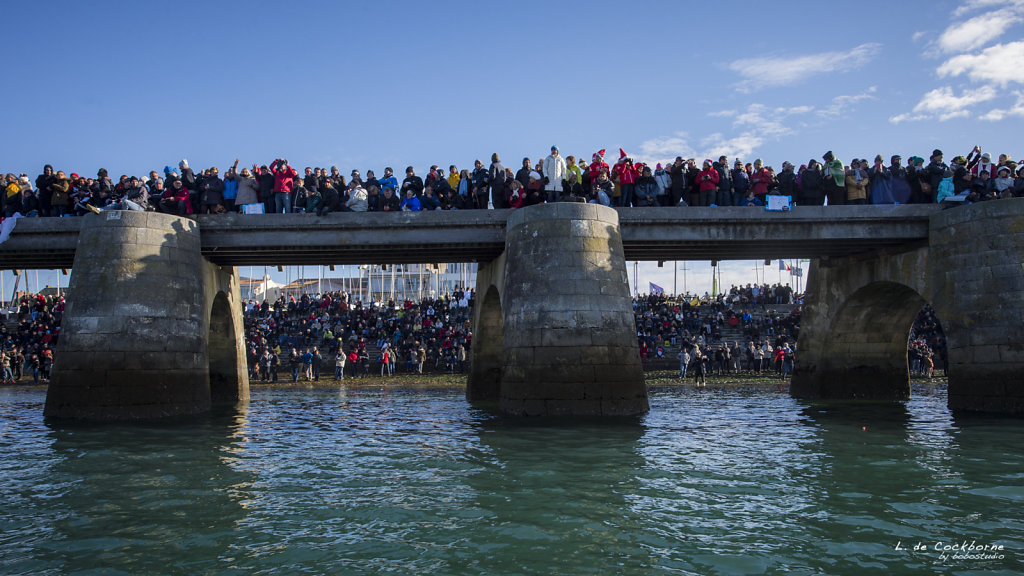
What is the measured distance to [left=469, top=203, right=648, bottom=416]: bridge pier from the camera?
18859 millimetres

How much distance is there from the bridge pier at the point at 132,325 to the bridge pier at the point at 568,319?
337 inches

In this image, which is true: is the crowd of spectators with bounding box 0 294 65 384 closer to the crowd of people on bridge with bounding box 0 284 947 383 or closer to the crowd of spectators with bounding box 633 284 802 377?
the crowd of people on bridge with bounding box 0 284 947 383

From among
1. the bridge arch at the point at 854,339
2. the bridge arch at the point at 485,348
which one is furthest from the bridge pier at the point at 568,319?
the bridge arch at the point at 854,339

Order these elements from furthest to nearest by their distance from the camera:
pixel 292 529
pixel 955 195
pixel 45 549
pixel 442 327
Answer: pixel 442 327 → pixel 955 195 → pixel 292 529 → pixel 45 549

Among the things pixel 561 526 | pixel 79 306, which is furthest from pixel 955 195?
pixel 79 306

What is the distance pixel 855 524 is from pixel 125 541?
7890 millimetres

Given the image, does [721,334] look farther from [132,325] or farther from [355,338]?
[132,325]

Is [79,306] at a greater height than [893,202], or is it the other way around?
[893,202]

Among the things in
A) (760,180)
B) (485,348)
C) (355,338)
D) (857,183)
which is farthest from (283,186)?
(355,338)

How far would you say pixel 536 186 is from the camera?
2222 centimetres

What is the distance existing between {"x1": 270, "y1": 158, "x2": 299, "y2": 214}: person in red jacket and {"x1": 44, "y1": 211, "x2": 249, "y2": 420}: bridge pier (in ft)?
8.09

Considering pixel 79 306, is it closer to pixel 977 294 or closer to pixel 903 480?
pixel 903 480

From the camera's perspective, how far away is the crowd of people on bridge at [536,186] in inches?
874

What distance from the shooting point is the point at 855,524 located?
8.76m
